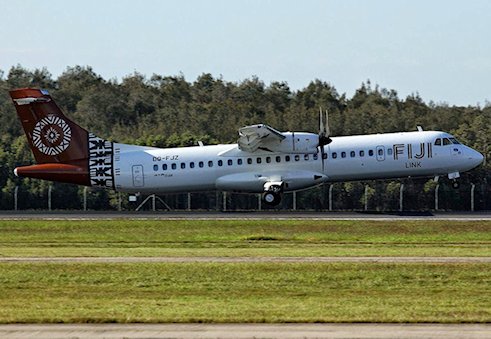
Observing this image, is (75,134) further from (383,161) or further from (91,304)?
(91,304)

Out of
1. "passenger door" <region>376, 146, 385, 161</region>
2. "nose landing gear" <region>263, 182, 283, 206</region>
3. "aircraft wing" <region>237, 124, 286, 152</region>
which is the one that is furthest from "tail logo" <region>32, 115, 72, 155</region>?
"passenger door" <region>376, 146, 385, 161</region>

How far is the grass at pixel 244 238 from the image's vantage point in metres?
36.1

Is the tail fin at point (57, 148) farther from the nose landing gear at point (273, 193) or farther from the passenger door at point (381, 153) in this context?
the passenger door at point (381, 153)

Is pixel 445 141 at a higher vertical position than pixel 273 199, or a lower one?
higher

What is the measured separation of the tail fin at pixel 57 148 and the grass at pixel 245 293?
2726cm

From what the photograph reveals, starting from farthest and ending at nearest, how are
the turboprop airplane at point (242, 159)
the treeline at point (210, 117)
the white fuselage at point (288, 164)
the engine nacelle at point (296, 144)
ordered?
the treeline at point (210, 117), the engine nacelle at point (296, 144), the turboprop airplane at point (242, 159), the white fuselage at point (288, 164)

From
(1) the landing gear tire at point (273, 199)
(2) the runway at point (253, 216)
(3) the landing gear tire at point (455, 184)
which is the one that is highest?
(3) the landing gear tire at point (455, 184)

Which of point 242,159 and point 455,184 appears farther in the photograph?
point 242,159

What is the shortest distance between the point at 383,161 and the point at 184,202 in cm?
1523

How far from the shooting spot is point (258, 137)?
56156 millimetres

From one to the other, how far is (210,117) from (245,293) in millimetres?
67557

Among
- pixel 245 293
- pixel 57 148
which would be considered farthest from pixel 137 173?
pixel 245 293

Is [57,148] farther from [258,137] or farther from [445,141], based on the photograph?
[445,141]

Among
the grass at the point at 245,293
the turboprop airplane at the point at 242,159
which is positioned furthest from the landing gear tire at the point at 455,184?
the grass at the point at 245,293
